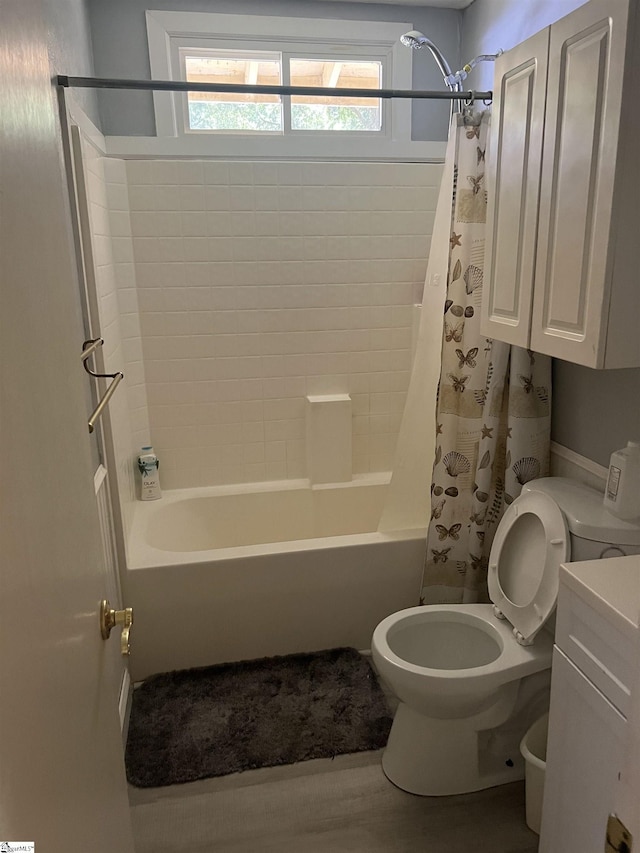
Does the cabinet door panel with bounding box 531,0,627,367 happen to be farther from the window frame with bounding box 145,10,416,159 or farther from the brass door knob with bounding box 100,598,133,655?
the window frame with bounding box 145,10,416,159

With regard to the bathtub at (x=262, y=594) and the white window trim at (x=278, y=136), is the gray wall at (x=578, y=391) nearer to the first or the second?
the white window trim at (x=278, y=136)

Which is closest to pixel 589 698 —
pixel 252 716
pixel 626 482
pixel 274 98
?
pixel 626 482

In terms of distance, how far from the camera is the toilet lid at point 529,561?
5.67ft

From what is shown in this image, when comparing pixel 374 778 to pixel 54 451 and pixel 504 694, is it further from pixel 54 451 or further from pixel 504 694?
pixel 54 451

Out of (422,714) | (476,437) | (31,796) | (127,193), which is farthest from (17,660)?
(127,193)

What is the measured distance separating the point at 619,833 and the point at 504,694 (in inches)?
51.0

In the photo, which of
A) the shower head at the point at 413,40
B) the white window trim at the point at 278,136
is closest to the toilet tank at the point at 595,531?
the shower head at the point at 413,40

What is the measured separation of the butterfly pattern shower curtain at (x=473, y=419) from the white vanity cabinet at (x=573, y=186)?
26cm

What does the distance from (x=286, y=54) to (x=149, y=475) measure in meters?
1.94

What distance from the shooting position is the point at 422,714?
184 cm

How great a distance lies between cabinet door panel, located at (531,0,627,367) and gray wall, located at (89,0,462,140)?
5.00 feet

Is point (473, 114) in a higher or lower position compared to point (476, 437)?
higher

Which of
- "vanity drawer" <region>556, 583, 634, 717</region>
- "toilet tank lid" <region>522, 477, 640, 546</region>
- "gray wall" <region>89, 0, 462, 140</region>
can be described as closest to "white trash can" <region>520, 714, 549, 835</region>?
"vanity drawer" <region>556, 583, 634, 717</region>

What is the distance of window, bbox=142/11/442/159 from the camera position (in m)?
2.67
